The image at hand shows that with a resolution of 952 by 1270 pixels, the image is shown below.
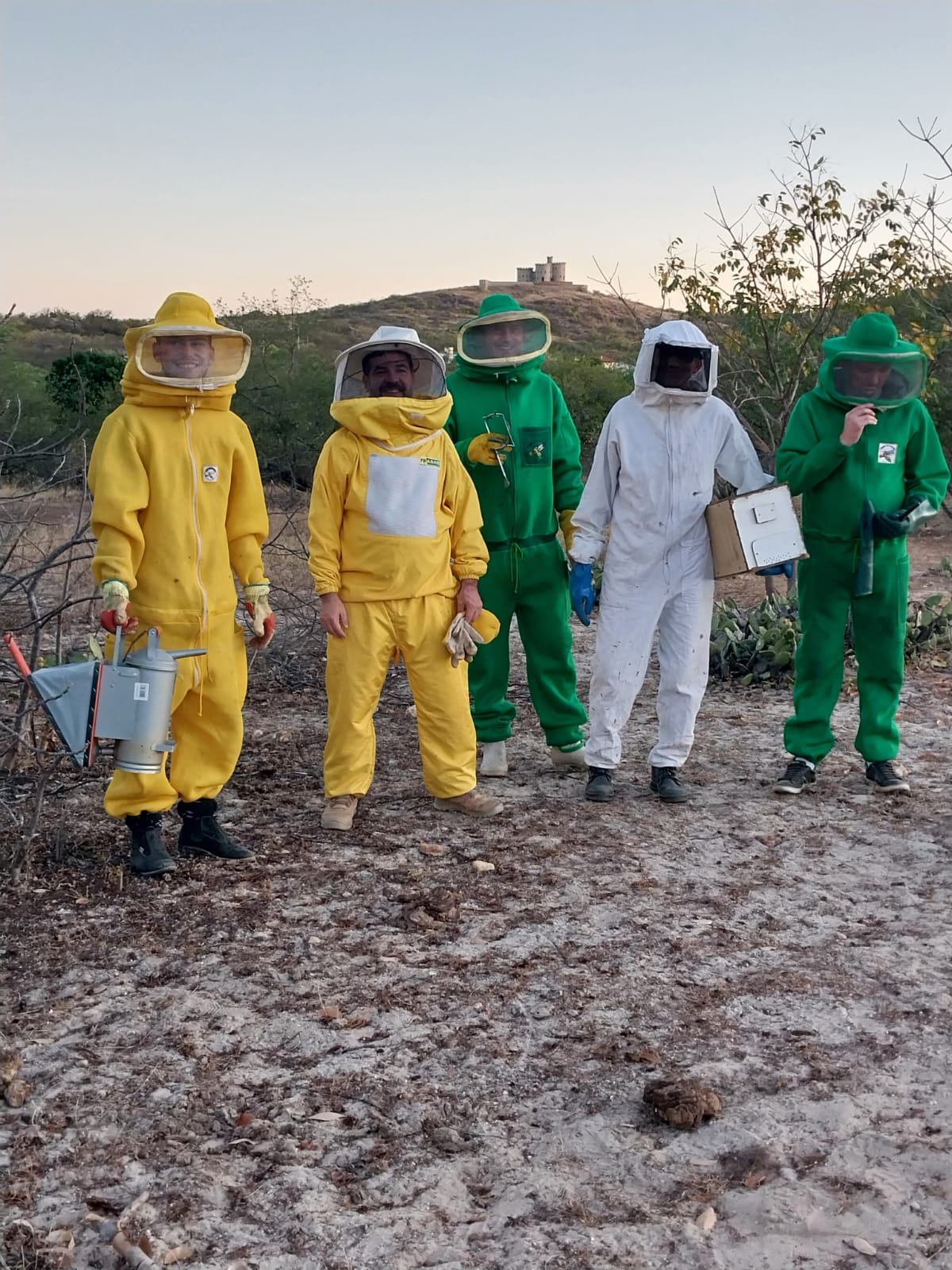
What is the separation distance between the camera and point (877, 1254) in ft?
8.05

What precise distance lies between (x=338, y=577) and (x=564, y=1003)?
79.0 inches

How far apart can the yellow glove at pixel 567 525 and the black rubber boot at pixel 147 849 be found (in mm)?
2188

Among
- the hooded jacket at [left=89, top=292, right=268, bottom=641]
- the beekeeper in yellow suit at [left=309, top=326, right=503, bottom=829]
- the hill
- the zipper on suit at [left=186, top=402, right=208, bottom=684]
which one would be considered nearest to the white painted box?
the beekeeper in yellow suit at [left=309, top=326, right=503, bottom=829]

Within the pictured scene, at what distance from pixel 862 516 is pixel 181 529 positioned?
275cm

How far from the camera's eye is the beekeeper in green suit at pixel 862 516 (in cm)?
505

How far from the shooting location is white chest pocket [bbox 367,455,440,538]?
485cm

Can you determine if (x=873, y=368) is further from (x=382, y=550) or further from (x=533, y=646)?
(x=382, y=550)

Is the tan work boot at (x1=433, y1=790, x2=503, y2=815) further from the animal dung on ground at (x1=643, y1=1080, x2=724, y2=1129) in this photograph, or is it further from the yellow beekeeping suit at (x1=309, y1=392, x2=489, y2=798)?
the animal dung on ground at (x1=643, y1=1080, x2=724, y2=1129)

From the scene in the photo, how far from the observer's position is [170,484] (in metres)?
4.25

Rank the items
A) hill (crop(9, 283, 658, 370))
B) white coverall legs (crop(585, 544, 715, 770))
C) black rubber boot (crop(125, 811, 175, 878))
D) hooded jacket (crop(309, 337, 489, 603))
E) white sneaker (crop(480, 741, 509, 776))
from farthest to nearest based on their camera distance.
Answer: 1. hill (crop(9, 283, 658, 370))
2. white sneaker (crop(480, 741, 509, 776))
3. white coverall legs (crop(585, 544, 715, 770))
4. hooded jacket (crop(309, 337, 489, 603))
5. black rubber boot (crop(125, 811, 175, 878))

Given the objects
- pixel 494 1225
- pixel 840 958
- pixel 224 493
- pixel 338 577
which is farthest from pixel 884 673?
pixel 494 1225

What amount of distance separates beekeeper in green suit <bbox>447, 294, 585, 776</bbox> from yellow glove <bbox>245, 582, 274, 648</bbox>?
1281mm

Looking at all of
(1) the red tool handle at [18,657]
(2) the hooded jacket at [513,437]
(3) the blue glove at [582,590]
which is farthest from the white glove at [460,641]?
(1) the red tool handle at [18,657]

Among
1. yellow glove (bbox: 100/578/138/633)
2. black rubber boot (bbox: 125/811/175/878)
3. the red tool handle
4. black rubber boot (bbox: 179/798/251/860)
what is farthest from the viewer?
black rubber boot (bbox: 179/798/251/860)
